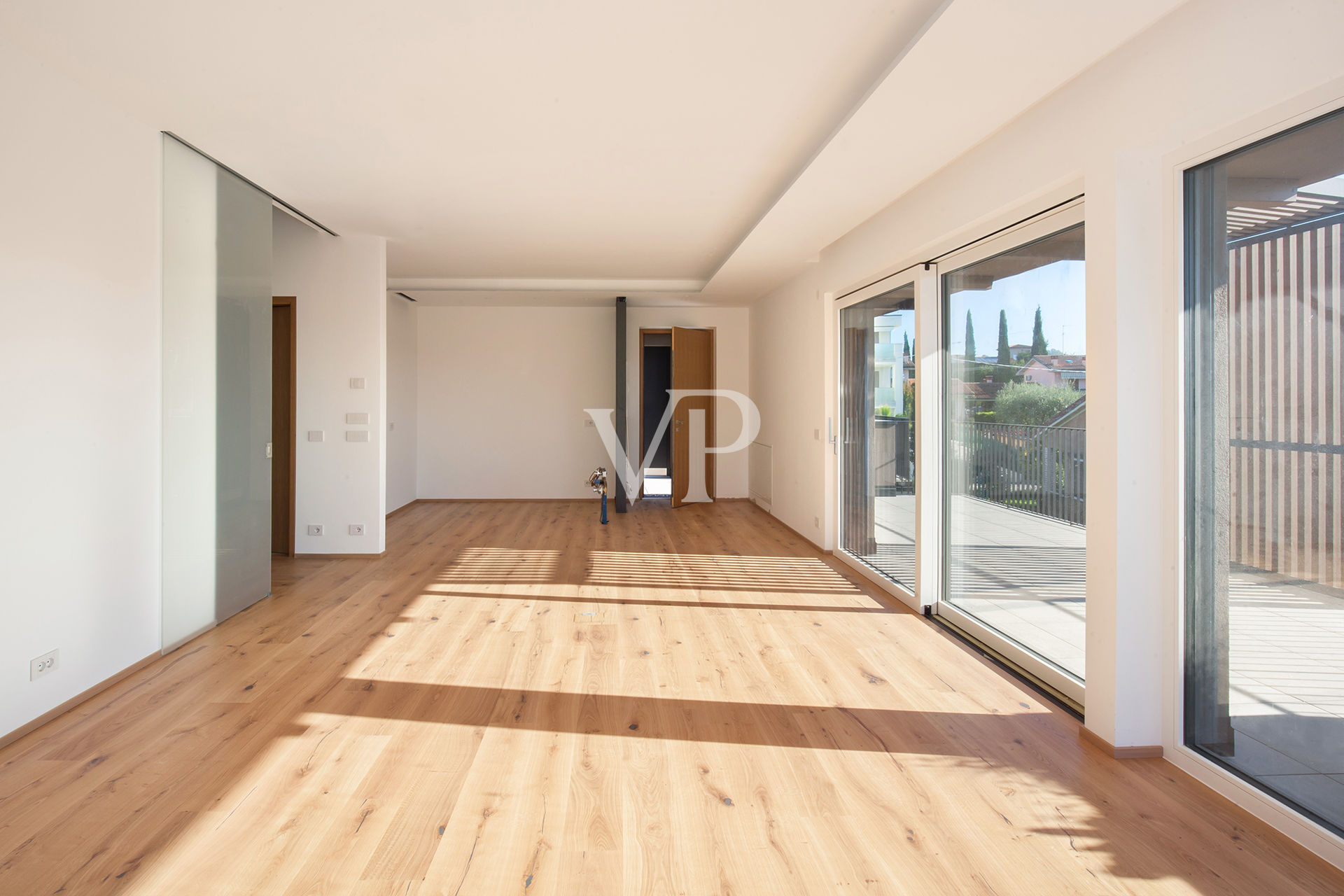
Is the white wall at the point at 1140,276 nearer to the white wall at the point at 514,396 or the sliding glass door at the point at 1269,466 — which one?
the sliding glass door at the point at 1269,466

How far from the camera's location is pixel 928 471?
3.89 m

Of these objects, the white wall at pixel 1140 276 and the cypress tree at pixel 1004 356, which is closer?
the white wall at pixel 1140 276

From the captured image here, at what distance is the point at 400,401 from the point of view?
7.85 m

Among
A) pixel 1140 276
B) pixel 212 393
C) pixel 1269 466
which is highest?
pixel 1140 276

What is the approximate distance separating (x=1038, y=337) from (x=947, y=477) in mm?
1139

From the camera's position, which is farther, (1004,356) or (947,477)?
(947,477)

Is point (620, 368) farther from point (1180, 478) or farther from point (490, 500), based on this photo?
point (1180, 478)

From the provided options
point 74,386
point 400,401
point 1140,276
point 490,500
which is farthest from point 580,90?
point 490,500

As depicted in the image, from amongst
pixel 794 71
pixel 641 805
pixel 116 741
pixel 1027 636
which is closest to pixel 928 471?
pixel 1027 636

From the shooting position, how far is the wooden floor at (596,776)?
1.69m

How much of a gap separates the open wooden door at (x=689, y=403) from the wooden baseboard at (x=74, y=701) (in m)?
5.77

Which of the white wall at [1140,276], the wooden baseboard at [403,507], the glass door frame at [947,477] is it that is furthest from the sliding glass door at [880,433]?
the wooden baseboard at [403,507]

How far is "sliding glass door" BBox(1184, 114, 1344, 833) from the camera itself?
1731 millimetres

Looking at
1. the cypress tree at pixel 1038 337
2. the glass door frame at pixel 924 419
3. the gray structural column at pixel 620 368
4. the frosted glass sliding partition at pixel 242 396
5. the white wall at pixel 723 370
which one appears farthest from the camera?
the white wall at pixel 723 370
